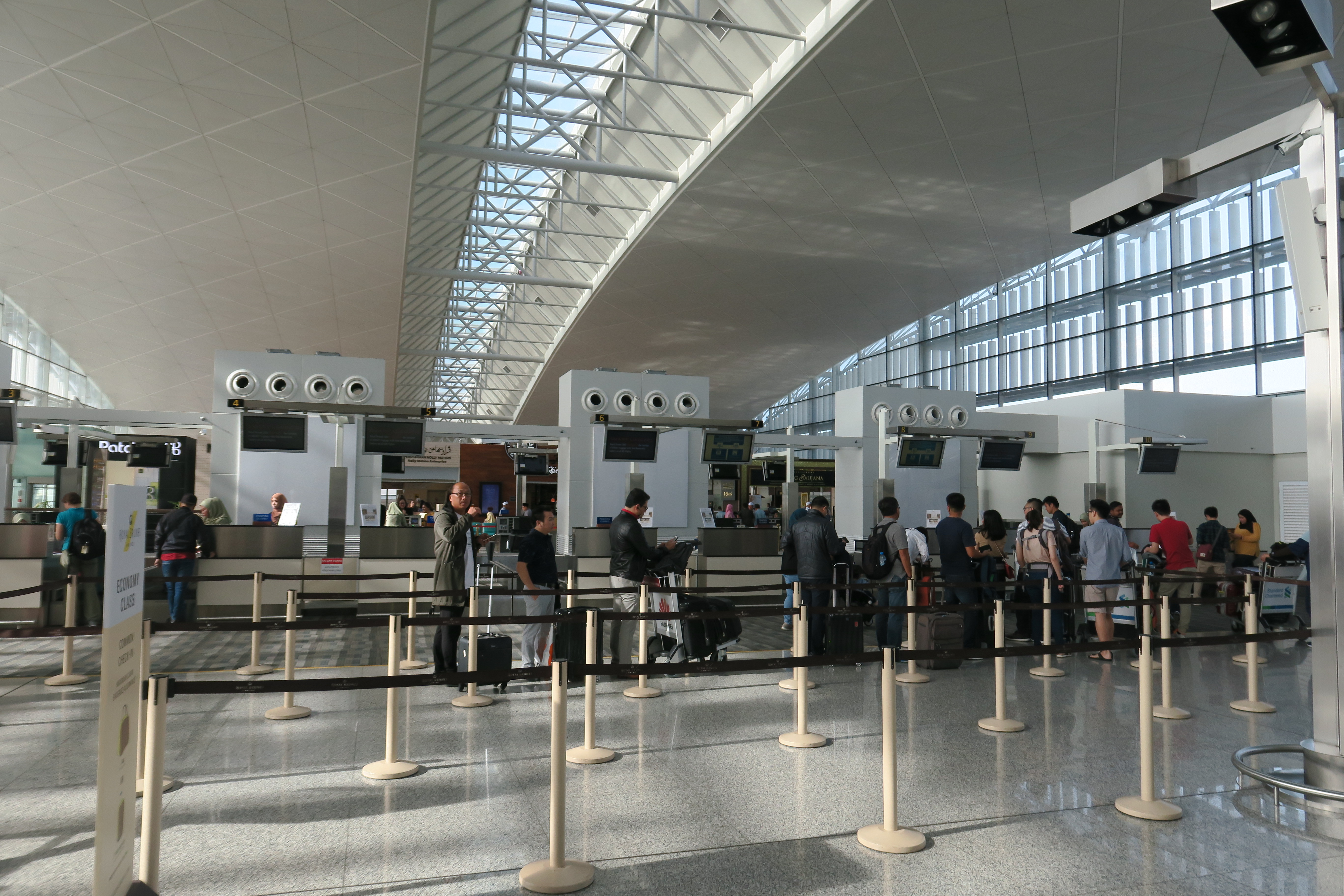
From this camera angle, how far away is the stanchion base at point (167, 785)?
170 inches

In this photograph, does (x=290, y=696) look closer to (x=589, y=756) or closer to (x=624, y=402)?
(x=589, y=756)

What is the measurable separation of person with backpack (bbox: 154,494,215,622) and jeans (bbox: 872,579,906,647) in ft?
26.0

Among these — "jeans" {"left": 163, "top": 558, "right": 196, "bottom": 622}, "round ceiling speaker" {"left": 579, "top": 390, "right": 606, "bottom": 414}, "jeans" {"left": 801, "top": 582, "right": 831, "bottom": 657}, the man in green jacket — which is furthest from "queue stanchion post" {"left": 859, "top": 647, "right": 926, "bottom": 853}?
"round ceiling speaker" {"left": 579, "top": 390, "right": 606, "bottom": 414}

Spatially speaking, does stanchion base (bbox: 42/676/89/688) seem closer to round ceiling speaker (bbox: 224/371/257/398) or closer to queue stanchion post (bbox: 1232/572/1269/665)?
round ceiling speaker (bbox: 224/371/257/398)

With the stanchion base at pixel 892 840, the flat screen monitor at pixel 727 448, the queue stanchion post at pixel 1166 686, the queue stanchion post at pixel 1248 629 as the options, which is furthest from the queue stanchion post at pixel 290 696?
the flat screen monitor at pixel 727 448

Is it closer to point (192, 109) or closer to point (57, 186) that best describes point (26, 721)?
point (192, 109)

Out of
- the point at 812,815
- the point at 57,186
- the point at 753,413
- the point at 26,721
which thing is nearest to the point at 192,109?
the point at 57,186

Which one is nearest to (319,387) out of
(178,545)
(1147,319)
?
(178,545)

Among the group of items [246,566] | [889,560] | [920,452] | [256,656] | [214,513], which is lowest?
[256,656]

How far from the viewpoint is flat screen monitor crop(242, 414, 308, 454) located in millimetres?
12016

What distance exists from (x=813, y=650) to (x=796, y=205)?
13.4 meters

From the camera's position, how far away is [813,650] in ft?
26.3

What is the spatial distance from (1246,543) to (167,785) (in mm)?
14029

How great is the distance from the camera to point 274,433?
39.8ft
